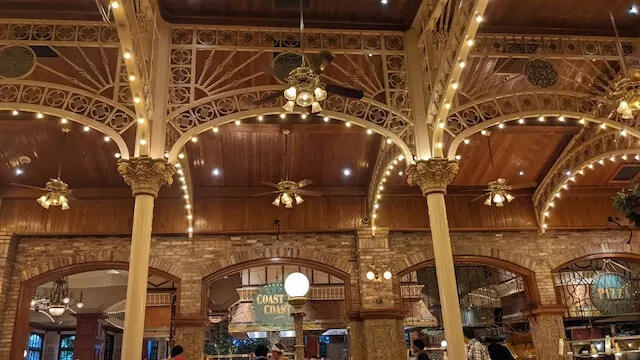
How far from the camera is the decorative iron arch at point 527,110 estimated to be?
8.87 m

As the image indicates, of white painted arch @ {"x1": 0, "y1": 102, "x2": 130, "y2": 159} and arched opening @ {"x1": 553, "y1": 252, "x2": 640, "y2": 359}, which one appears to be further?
arched opening @ {"x1": 553, "y1": 252, "x2": 640, "y2": 359}

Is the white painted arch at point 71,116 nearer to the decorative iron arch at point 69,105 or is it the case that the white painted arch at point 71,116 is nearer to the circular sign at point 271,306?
the decorative iron arch at point 69,105

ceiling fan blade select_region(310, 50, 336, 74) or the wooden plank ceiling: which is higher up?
the wooden plank ceiling

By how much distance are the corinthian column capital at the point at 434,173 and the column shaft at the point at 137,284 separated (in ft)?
14.2

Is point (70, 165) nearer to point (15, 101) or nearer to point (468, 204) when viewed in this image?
point (15, 101)

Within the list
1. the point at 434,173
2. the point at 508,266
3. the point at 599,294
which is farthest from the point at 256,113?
the point at 599,294

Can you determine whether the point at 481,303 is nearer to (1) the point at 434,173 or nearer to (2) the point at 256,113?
(1) the point at 434,173

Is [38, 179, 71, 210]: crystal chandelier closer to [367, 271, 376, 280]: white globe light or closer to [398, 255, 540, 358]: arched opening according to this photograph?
[367, 271, 376, 280]: white globe light

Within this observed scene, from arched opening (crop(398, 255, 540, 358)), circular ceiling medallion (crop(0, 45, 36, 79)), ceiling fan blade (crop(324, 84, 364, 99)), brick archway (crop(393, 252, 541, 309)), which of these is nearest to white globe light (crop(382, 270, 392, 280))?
brick archway (crop(393, 252, 541, 309))

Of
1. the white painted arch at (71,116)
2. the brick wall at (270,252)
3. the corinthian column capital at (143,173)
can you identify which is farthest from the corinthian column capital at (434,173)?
the white painted arch at (71,116)

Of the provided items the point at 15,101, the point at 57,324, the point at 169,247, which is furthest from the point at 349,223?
the point at 57,324

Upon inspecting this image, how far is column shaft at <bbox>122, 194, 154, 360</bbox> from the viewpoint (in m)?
7.12

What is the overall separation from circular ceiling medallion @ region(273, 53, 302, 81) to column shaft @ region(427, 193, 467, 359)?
10.6 feet

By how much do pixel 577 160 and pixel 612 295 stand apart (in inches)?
201
